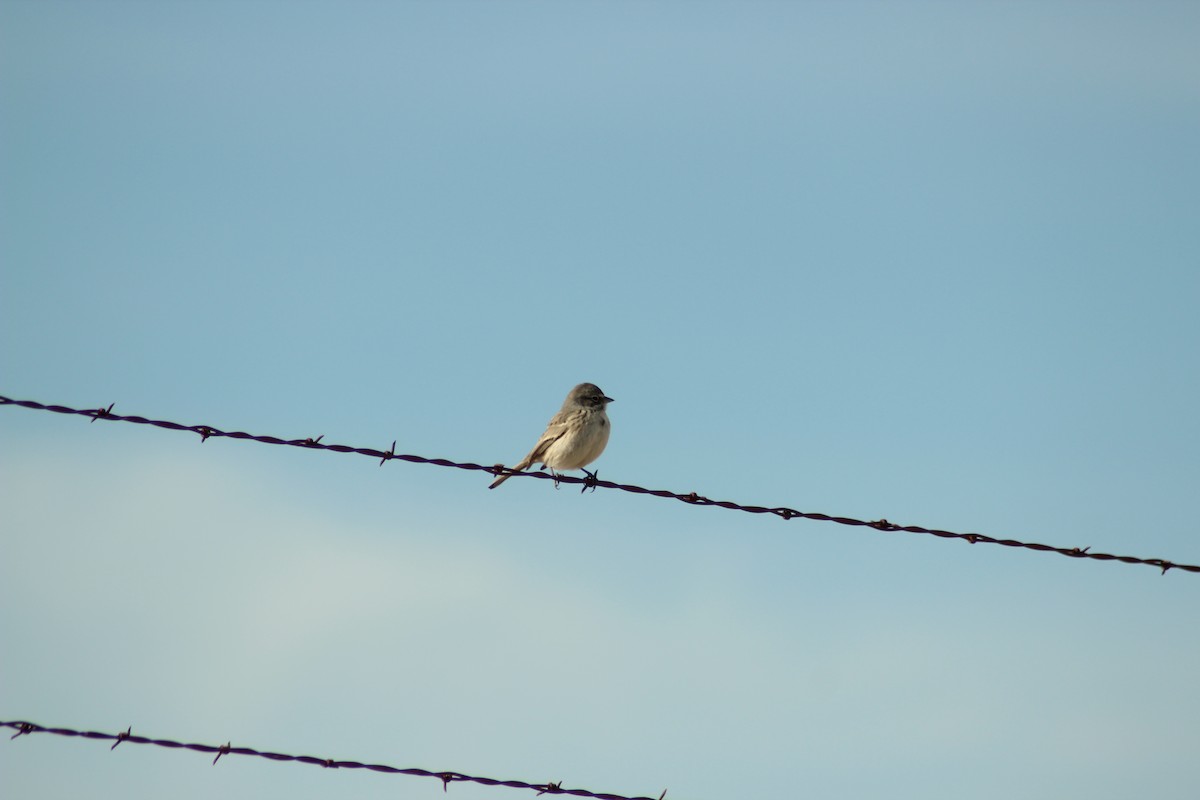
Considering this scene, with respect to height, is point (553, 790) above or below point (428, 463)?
below

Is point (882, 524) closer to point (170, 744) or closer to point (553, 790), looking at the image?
point (553, 790)

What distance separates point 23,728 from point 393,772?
6.34ft

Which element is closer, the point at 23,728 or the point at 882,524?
the point at 23,728

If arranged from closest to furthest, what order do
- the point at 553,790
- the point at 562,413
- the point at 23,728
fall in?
the point at 23,728
the point at 553,790
the point at 562,413

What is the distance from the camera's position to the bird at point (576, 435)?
1403cm

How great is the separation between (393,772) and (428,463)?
2.02m

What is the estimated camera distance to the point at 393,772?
7375 mm

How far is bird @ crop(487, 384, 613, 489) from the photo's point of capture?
46.0ft

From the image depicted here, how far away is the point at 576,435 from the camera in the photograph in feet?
46.0

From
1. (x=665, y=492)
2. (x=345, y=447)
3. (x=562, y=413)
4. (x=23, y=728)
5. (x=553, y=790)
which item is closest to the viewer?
(x=23, y=728)

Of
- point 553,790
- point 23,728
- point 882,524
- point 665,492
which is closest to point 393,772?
point 553,790

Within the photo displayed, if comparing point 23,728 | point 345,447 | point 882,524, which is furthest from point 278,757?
point 882,524

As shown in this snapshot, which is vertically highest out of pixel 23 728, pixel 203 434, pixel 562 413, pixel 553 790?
pixel 562 413

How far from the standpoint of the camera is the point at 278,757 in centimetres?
729
